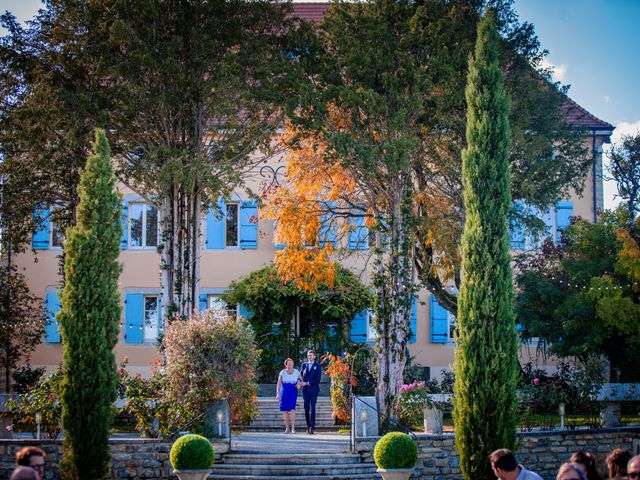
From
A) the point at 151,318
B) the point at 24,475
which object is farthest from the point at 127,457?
the point at 151,318

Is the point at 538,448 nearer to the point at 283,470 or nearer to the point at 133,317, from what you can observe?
the point at 283,470

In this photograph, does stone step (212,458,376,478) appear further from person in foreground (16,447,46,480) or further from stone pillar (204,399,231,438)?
person in foreground (16,447,46,480)

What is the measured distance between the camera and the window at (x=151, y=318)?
27.7 m

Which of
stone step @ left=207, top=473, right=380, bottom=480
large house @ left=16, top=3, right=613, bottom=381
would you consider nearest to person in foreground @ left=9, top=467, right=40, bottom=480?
stone step @ left=207, top=473, right=380, bottom=480

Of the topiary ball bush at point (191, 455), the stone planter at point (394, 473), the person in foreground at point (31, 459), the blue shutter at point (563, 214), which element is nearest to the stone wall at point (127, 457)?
the topiary ball bush at point (191, 455)

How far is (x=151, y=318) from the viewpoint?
27.9 metres

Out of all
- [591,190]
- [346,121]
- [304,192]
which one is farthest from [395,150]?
[591,190]

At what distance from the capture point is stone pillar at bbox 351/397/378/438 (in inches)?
643

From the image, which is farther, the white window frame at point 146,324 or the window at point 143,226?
the window at point 143,226

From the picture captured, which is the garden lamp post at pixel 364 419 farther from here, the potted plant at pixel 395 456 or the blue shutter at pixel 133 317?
the blue shutter at pixel 133 317

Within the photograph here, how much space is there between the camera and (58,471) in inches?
602

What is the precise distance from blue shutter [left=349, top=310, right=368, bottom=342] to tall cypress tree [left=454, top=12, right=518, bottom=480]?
42.5 ft

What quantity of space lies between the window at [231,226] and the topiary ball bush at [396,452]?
1429cm

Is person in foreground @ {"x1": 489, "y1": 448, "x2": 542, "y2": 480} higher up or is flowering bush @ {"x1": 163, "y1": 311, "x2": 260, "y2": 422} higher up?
flowering bush @ {"x1": 163, "y1": 311, "x2": 260, "y2": 422}
